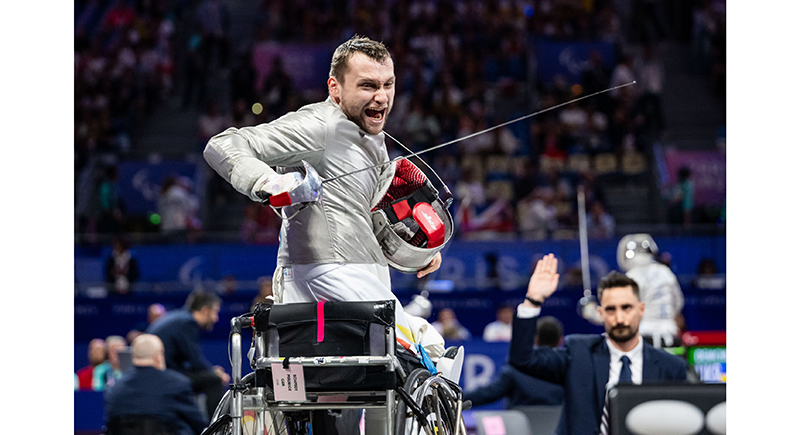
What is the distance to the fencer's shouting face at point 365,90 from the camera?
3682mm

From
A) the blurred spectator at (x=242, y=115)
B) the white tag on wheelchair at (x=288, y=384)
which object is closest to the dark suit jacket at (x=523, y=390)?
the white tag on wheelchair at (x=288, y=384)

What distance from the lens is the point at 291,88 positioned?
57.1 ft

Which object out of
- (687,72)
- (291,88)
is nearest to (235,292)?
(291,88)

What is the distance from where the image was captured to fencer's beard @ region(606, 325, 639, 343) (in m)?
5.05

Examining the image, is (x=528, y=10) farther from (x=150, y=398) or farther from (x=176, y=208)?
(x=150, y=398)

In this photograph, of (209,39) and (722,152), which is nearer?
(722,152)

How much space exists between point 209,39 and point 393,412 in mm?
16287

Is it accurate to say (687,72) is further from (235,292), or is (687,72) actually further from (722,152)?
(235,292)

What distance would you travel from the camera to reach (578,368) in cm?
493

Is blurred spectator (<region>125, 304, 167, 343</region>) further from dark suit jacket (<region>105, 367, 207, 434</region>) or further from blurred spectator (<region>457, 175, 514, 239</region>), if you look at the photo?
blurred spectator (<region>457, 175, 514, 239</region>)

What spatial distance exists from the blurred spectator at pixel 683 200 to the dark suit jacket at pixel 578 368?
8935 mm

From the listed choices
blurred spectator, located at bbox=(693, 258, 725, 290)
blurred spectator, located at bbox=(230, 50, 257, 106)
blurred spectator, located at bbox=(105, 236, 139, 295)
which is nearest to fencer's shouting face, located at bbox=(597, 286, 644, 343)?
blurred spectator, located at bbox=(693, 258, 725, 290)

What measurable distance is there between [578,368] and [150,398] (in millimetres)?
2987

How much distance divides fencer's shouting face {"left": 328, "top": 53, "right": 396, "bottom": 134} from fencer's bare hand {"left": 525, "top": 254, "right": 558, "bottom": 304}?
1.32m
